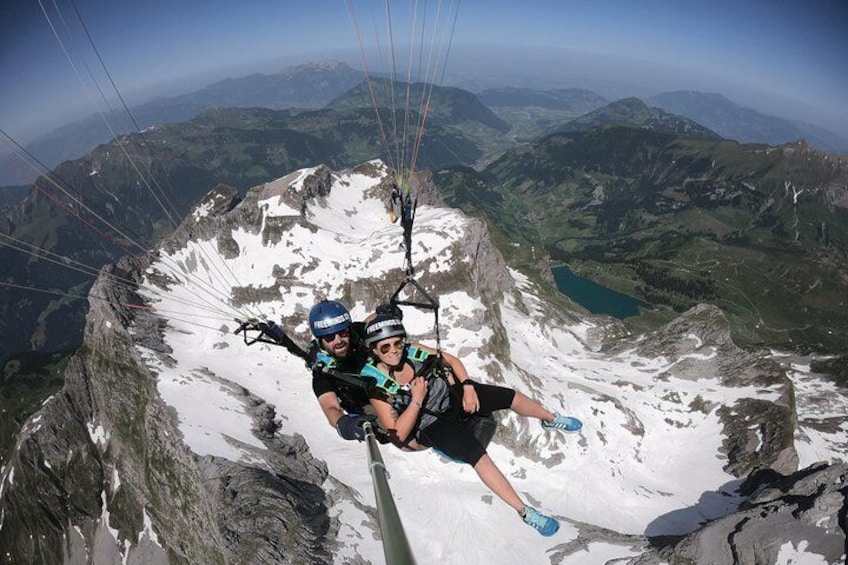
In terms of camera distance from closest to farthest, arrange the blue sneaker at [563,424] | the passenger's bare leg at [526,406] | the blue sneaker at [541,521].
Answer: the blue sneaker at [541,521] < the passenger's bare leg at [526,406] < the blue sneaker at [563,424]

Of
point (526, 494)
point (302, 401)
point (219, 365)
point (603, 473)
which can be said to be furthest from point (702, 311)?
point (219, 365)

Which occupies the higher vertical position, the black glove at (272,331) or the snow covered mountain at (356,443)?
the black glove at (272,331)

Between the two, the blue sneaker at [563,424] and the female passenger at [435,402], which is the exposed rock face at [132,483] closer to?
the blue sneaker at [563,424]

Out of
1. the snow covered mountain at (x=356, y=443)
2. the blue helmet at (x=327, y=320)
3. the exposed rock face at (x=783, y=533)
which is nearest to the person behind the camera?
the blue helmet at (x=327, y=320)

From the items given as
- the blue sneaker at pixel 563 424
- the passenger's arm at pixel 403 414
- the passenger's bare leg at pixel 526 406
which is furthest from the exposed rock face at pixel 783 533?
the passenger's arm at pixel 403 414

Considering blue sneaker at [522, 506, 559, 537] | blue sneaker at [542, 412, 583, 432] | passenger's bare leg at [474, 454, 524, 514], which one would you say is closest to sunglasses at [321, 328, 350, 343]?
passenger's bare leg at [474, 454, 524, 514]

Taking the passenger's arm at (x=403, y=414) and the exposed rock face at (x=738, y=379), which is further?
the exposed rock face at (x=738, y=379)
